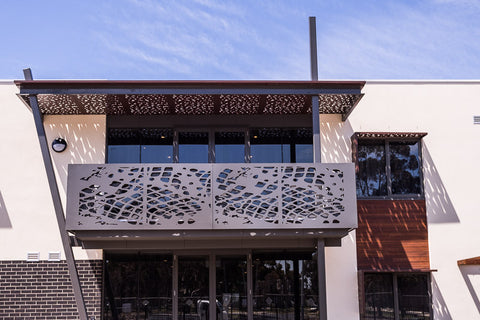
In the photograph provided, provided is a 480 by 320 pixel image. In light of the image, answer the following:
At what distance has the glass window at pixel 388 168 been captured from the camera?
42.1 feet

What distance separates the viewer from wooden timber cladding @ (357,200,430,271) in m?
12.5

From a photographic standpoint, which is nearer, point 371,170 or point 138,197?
point 138,197

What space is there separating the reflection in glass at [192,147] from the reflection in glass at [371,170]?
3.51 meters

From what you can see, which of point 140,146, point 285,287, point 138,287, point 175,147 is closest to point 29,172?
point 140,146

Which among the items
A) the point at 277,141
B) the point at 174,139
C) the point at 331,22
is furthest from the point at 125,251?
the point at 331,22

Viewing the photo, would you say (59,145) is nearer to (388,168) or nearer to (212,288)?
(212,288)

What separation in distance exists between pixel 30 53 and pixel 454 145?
9.84 meters

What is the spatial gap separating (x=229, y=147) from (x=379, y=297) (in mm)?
4672

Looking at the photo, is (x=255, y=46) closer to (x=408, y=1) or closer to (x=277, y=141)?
(x=277, y=141)

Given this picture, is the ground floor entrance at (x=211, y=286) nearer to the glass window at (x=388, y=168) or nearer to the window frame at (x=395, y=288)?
the window frame at (x=395, y=288)

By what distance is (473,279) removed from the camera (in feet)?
40.7

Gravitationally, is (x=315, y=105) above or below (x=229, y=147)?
above

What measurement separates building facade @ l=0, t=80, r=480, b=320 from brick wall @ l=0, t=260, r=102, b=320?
3 cm

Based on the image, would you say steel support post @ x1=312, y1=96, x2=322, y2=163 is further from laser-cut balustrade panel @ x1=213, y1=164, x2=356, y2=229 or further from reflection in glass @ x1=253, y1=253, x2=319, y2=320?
reflection in glass @ x1=253, y1=253, x2=319, y2=320
